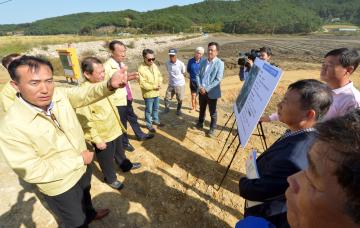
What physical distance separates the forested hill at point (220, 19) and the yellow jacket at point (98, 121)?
3327 inches

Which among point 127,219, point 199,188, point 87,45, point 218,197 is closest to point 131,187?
point 127,219

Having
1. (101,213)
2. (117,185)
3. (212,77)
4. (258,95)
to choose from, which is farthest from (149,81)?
(258,95)

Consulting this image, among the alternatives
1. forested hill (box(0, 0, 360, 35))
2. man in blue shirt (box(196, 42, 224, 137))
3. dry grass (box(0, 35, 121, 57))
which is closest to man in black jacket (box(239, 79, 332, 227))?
man in blue shirt (box(196, 42, 224, 137))

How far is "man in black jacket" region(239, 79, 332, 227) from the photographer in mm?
1578

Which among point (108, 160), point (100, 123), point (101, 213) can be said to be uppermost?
point (100, 123)

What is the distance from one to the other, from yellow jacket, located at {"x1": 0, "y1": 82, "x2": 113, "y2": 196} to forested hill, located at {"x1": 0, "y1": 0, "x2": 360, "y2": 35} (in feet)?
280

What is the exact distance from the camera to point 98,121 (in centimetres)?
309

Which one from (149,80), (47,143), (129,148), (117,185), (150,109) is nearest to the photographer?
(47,143)

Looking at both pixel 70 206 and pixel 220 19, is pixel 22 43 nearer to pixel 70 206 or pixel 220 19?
pixel 70 206

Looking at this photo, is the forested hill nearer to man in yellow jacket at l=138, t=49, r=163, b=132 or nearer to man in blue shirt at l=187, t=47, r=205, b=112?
man in blue shirt at l=187, t=47, r=205, b=112

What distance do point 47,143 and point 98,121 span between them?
3.73ft

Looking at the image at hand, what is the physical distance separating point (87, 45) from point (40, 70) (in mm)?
33058

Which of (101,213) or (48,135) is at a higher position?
(48,135)

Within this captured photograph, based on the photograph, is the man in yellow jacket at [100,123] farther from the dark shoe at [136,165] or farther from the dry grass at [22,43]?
the dry grass at [22,43]
